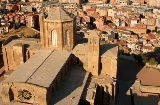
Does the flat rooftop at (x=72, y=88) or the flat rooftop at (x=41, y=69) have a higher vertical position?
the flat rooftop at (x=41, y=69)

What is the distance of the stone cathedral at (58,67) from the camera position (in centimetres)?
2320

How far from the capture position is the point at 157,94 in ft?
107

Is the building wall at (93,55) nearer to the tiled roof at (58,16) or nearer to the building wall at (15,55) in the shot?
the tiled roof at (58,16)

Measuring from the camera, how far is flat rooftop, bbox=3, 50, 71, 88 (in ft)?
77.0

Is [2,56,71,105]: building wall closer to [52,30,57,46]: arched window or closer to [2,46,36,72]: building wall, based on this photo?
[52,30,57,46]: arched window

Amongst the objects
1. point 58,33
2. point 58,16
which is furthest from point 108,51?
point 58,16

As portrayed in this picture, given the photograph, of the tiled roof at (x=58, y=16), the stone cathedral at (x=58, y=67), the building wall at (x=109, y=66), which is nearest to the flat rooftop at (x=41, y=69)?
the stone cathedral at (x=58, y=67)

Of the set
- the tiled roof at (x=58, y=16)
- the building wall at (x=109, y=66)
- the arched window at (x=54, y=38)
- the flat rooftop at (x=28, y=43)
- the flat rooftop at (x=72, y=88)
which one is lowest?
the flat rooftop at (x=72, y=88)

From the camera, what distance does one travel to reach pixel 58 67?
86.6 ft

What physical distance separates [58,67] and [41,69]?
5.83ft

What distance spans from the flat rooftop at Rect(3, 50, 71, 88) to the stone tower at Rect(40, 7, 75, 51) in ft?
3.76

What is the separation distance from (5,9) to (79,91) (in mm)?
91551

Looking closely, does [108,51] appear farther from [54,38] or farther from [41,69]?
[41,69]

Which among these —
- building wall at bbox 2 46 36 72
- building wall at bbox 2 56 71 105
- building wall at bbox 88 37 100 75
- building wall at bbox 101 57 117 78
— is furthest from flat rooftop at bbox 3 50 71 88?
building wall at bbox 101 57 117 78
